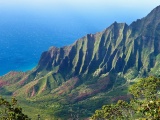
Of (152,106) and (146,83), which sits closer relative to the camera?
(152,106)

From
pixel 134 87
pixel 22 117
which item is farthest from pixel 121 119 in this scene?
pixel 22 117

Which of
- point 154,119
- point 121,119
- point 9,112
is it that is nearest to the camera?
point 154,119

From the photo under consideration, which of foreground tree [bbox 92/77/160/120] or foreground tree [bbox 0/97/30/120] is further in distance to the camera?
foreground tree [bbox 92/77/160/120]

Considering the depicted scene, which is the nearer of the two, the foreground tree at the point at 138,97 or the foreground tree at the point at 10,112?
the foreground tree at the point at 10,112

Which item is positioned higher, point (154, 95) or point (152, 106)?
point (154, 95)

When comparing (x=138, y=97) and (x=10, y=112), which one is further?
(x=138, y=97)

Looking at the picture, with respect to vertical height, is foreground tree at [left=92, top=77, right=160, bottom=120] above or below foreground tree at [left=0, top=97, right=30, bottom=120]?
above

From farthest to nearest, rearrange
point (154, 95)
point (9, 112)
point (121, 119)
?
point (121, 119) → point (154, 95) → point (9, 112)

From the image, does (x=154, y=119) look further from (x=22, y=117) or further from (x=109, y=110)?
(x=109, y=110)

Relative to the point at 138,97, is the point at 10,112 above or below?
below

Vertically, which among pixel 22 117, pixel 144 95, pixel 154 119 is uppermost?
pixel 144 95

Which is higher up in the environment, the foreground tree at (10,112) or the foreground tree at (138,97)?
the foreground tree at (138,97)
